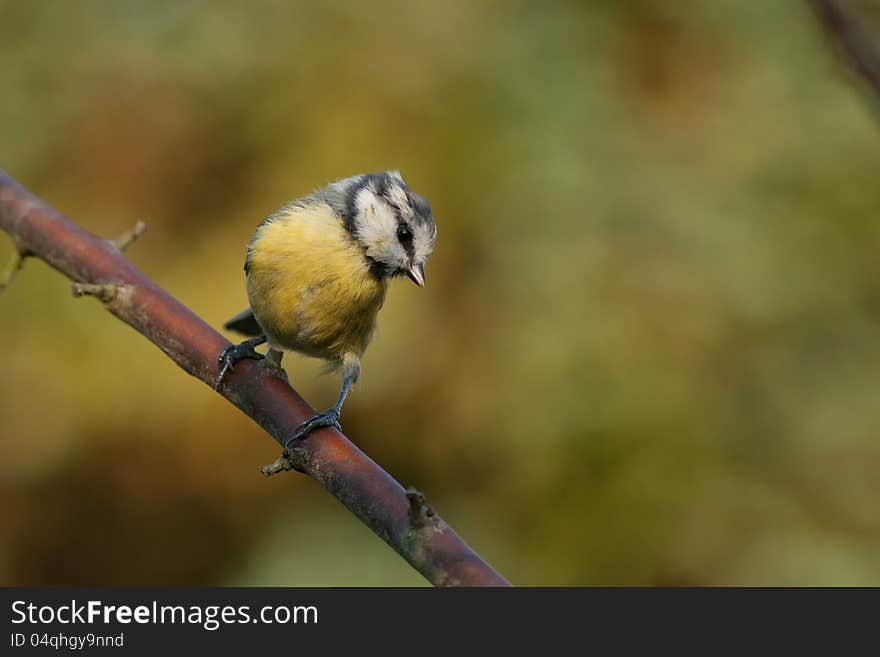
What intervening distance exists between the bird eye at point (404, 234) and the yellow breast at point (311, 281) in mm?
111

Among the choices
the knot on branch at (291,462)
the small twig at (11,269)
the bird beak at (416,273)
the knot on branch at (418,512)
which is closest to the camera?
the knot on branch at (418,512)

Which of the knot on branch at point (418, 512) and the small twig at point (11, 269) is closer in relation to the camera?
the knot on branch at point (418, 512)

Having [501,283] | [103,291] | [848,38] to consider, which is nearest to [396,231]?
[103,291]

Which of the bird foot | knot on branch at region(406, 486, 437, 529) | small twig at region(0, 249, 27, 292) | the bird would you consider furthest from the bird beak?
knot on branch at region(406, 486, 437, 529)

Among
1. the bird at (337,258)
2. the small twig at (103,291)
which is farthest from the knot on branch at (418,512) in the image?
the bird at (337,258)

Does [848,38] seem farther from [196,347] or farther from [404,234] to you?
[404,234]

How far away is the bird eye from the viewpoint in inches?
102

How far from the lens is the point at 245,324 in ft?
9.84

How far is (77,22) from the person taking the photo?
13.2 ft

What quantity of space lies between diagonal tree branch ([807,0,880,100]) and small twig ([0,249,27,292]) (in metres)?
1.49

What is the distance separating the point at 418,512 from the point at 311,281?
118 cm

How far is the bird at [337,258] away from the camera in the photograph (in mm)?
2596

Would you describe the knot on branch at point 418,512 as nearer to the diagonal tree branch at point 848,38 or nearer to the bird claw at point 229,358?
the bird claw at point 229,358

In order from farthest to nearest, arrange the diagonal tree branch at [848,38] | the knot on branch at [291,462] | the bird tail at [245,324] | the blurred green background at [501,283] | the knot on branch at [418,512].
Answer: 1. the blurred green background at [501,283]
2. the bird tail at [245,324]
3. the knot on branch at [291,462]
4. the knot on branch at [418,512]
5. the diagonal tree branch at [848,38]
